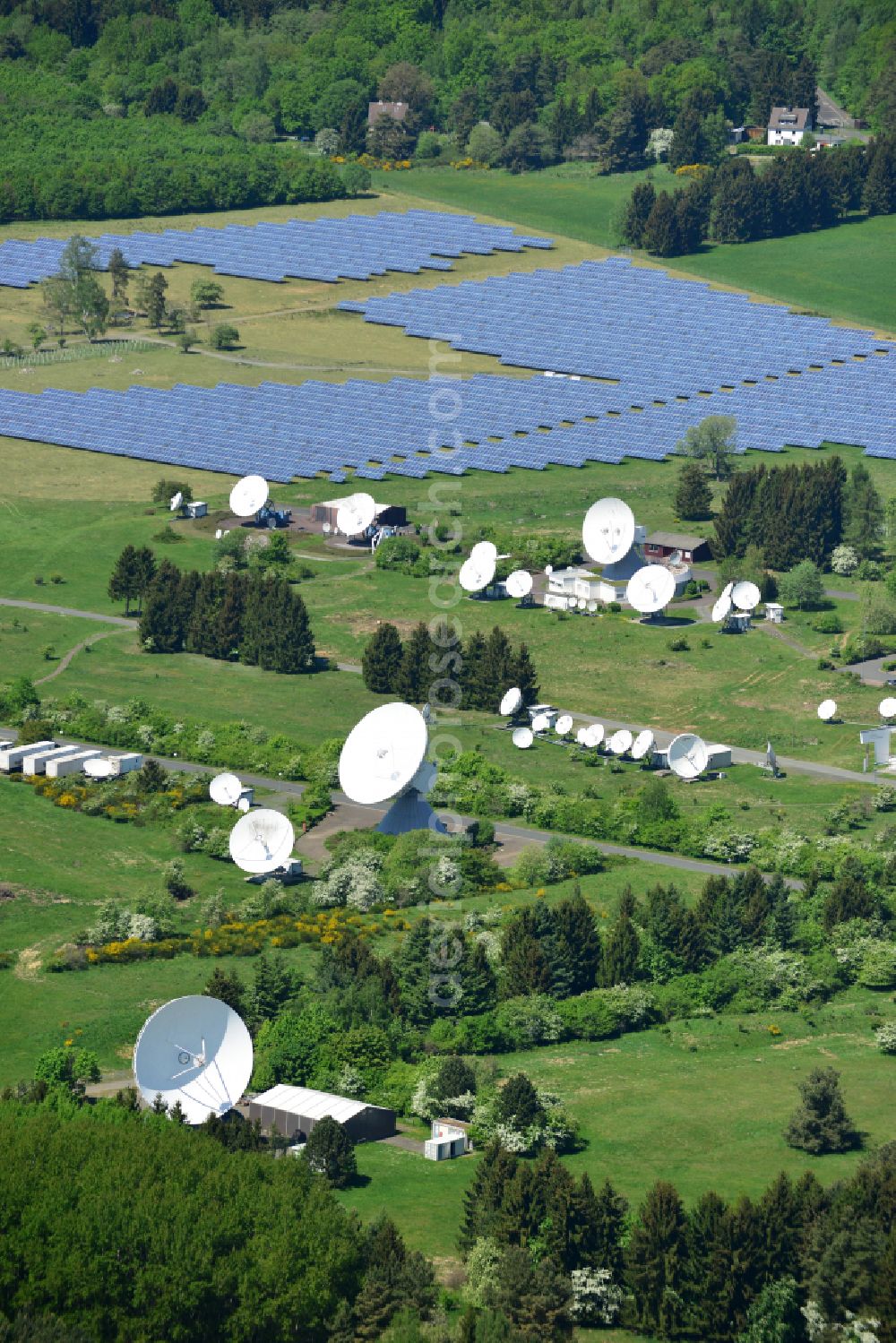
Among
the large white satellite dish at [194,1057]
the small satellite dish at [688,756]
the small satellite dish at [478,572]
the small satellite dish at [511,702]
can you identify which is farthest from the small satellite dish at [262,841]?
the small satellite dish at [478,572]

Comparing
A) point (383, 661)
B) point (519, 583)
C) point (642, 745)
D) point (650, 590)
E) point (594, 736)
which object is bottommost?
point (594, 736)

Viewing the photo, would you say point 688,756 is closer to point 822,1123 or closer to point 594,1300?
point 822,1123

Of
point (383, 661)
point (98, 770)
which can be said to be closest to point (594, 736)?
point (383, 661)

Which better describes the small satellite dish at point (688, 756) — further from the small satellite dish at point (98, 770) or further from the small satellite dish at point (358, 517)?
the small satellite dish at point (358, 517)

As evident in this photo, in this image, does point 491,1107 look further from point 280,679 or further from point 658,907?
point 280,679

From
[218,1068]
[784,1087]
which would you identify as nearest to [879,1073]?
[784,1087]

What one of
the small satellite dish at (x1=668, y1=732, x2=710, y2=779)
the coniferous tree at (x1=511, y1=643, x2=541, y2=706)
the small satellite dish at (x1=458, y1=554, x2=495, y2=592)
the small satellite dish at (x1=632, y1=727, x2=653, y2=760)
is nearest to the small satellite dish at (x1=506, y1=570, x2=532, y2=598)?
the small satellite dish at (x1=458, y1=554, x2=495, y2=592)

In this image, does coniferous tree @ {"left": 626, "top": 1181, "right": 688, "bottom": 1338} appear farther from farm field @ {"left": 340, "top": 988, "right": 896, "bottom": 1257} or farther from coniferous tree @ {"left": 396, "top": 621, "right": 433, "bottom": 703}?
coniferous tree @ {"left": 396, "top": 621, "right": 433, "bottom": 703}
